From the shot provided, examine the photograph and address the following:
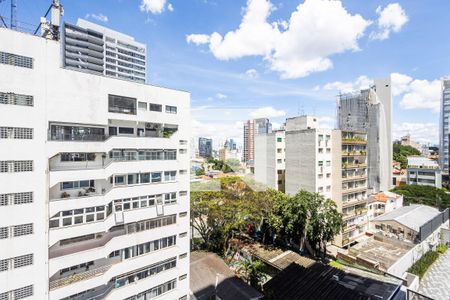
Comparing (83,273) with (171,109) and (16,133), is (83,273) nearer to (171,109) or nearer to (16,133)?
(16,133)

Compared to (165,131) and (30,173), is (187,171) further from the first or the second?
(30,173)

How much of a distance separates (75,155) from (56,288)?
8.24 meters

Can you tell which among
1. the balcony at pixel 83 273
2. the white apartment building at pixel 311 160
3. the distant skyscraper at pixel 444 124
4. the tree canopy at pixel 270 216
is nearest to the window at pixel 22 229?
the balcony at pixel 83 273

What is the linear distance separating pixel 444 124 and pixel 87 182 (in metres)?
118

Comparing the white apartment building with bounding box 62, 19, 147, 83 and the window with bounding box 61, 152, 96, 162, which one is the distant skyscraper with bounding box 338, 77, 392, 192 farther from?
the white apartment building with bounding box 62, 19, 147, 83

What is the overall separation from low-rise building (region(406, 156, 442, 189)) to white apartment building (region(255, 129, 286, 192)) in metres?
52.1

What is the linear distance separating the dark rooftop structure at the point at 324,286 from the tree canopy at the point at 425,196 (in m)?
47.8

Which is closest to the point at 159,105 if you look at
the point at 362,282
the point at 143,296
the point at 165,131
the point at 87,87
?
the point at 165,131

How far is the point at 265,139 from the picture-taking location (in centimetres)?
5216

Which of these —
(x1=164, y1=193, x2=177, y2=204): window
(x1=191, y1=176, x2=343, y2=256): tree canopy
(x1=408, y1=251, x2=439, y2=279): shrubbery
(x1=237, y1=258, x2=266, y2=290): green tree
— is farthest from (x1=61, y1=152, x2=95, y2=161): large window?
(x1=408, y1=251, x2=439, y2=279): shrubbery

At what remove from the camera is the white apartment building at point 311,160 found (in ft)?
124

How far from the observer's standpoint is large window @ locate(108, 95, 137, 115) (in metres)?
17.5

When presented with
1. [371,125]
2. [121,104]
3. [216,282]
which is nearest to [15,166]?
[121,104]

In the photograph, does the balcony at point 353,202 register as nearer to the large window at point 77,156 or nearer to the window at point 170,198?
the window at point 170,198
